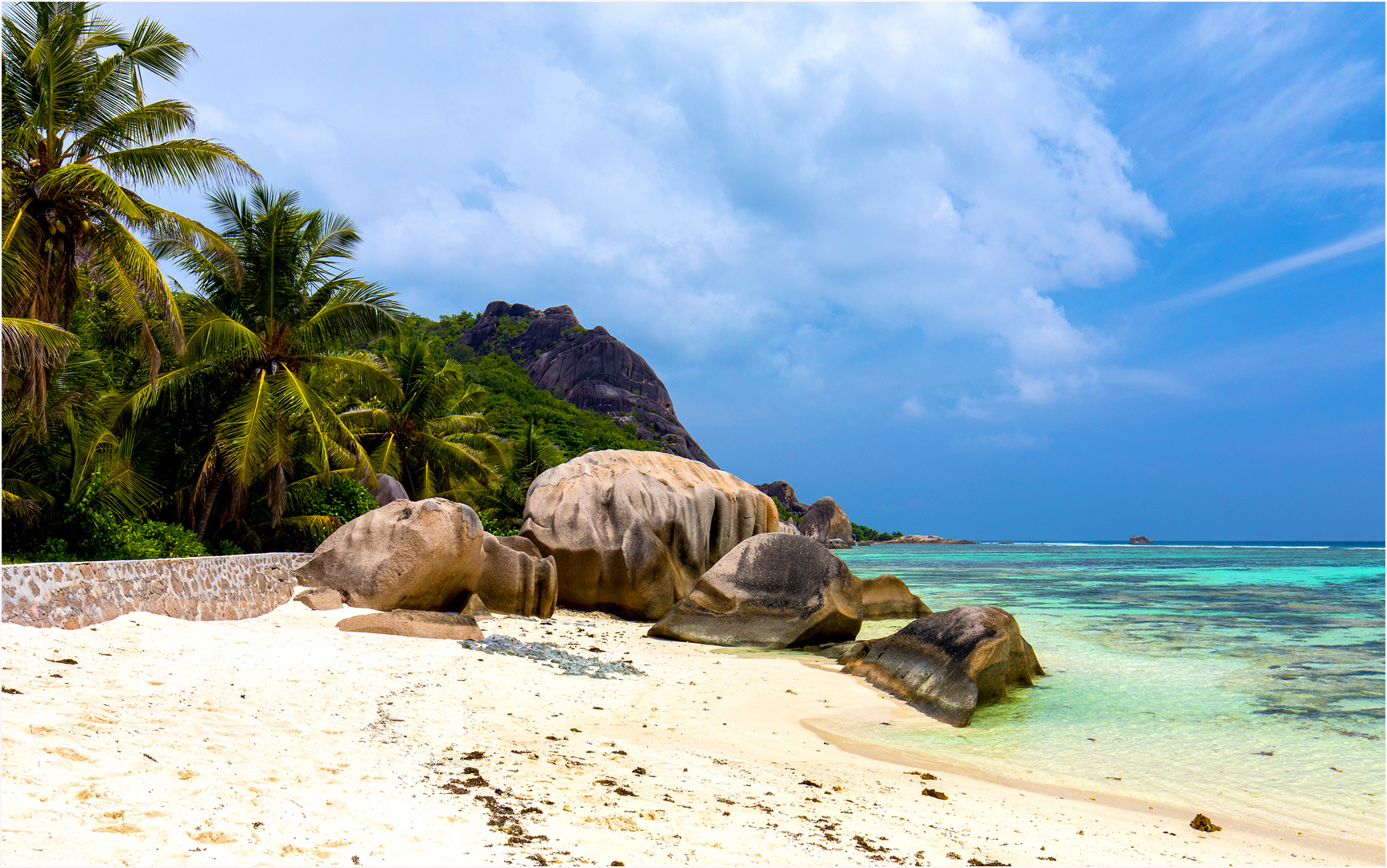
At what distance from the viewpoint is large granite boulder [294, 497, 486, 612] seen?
1059cm

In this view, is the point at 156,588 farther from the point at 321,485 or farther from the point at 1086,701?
the point at 1086,701

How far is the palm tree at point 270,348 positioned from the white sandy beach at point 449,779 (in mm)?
8067

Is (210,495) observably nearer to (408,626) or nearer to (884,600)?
(408,626)

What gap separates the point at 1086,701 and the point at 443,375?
20.3 meters

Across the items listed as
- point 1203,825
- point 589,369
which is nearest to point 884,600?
point 1203,825

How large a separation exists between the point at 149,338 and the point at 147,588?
5575mm

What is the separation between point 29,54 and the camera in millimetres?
11234

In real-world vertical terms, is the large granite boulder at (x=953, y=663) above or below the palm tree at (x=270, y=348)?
below

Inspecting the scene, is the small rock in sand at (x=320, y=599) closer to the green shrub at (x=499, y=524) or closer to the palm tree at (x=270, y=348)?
A: the palm tree at (x=270, y=348)

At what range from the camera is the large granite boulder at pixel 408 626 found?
9039 millimetres

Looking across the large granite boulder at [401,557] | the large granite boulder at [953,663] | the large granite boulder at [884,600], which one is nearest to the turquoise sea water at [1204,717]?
the large granite boulder at [953,663]

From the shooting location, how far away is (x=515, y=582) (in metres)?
12.9

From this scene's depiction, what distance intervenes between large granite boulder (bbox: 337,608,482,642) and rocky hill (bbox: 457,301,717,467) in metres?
55.9

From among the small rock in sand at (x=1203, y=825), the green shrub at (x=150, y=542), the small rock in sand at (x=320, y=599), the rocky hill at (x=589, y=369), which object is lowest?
the small rock in sand at (x=1203, y=825)
